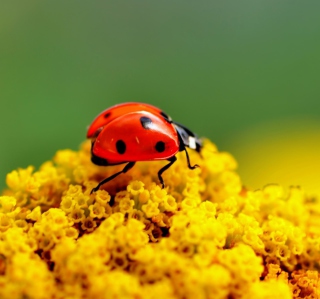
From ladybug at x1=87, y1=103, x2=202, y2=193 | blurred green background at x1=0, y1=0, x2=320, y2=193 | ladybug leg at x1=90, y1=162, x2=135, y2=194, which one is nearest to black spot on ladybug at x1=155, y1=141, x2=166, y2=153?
ladybug at x1=87, y1=103, x2=202, y2=193

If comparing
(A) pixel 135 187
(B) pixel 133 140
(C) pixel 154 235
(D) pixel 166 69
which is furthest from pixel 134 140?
(D) pixel 166 69

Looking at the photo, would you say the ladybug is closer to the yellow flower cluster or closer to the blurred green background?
the yellow flower cluster

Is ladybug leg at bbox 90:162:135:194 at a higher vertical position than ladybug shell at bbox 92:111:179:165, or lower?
lower

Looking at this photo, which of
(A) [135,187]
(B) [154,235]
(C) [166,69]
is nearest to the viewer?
(B) [154,235]

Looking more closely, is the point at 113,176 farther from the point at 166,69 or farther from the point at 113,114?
the point at 166,69

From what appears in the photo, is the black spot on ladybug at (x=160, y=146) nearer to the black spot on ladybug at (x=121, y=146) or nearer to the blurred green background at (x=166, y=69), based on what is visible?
the black spot on ladybug at (x=121, y=146)

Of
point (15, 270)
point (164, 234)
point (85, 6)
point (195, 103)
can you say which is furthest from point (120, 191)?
point (85, 6)

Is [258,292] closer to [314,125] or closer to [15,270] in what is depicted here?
[15,270]
